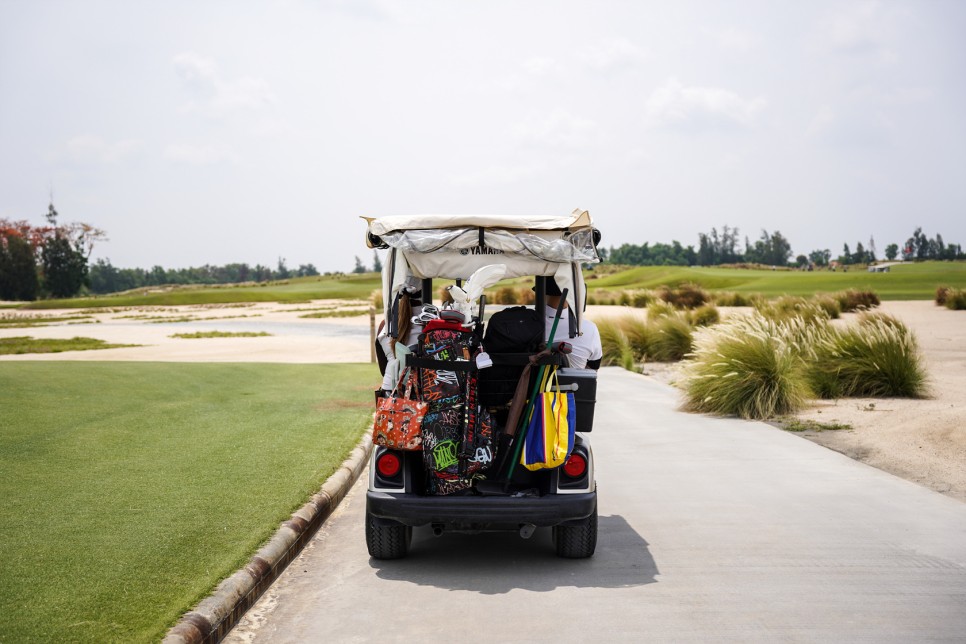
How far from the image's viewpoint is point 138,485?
27.5 ft

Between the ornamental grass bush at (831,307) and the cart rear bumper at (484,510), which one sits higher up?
the cart rear bumper at (484,510)

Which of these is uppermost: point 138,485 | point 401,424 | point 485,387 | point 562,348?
point 562,348

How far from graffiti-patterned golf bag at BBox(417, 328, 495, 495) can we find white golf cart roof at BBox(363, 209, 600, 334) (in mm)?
744

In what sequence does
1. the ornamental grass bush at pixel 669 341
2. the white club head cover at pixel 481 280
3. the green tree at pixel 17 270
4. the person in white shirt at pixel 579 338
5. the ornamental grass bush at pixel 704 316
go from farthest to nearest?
1. the green tree at pixel 17 270
2. the ornamental grass bush at pixel 704 316
3. the ornamental grass bush at pixel 669 341
4. the person in white shirt at pixel 579 338
5. the white club head cover at pixel 481 280

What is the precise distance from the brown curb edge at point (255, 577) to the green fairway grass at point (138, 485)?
91 millimetres

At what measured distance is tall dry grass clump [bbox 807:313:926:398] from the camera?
620 inches

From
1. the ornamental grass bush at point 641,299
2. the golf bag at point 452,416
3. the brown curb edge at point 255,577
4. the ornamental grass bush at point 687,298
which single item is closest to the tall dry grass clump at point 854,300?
the ornamental grass bush at point 687,298

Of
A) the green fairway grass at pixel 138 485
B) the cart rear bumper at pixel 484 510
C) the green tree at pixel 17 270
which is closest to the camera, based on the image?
the green fairway grass at pixel 138 485

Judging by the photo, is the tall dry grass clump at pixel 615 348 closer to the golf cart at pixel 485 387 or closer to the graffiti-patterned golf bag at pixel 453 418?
the golf cart at pixel 485 387

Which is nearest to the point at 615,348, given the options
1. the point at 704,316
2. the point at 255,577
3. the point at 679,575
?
the point at 704,316

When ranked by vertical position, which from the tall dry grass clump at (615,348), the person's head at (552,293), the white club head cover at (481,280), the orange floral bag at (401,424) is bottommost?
the tall dry grass clump at (615,348)

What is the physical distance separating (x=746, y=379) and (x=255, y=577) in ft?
34.5

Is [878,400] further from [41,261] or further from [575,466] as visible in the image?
[41,261]

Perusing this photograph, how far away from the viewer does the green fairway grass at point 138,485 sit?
5320 mm
